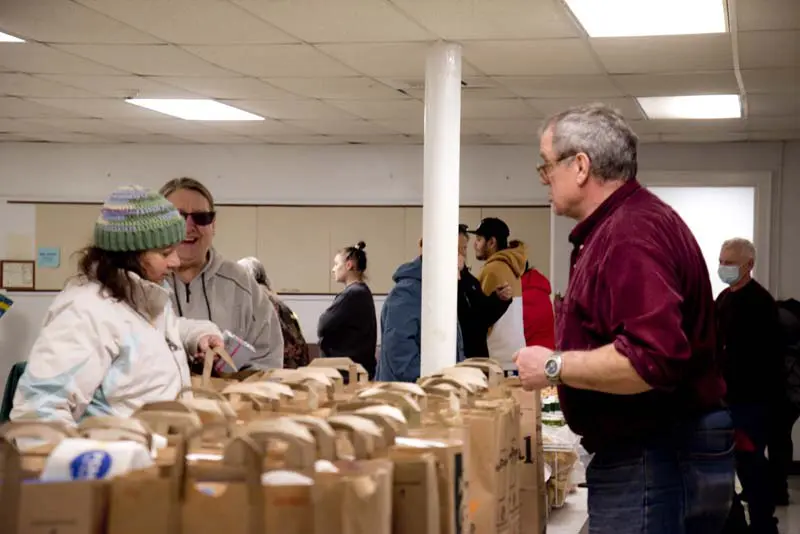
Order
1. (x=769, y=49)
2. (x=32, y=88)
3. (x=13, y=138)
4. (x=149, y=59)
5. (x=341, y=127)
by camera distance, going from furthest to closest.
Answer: (x=13, y=138) → (x=341, y=127) → (x=32, y=88) → (x=149, y=59) → (x=769, y=49)

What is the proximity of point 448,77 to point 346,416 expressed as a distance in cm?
390

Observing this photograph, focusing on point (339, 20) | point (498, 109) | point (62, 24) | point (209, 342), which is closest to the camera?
point (209, 342)

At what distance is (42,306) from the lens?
31.3ft

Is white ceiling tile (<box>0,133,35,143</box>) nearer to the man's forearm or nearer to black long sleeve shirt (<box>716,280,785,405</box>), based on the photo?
black long sleeve shirt (<box>716,280,785,405</box>)

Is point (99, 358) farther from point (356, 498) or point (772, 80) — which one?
point (772, 80)

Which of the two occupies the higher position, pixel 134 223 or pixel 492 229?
pixel 492 229

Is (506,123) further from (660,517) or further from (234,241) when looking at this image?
(660,517)

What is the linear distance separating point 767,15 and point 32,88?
14.5ft

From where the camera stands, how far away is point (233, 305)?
11.4 feet

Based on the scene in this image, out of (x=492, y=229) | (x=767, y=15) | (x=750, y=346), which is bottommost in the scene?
(x=750, y=346)

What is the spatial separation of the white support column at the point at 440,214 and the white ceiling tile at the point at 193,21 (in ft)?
2.53

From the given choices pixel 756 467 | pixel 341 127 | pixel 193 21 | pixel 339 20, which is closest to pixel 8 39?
pixel 193 21

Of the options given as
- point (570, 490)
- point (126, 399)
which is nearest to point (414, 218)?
point (570, 490)

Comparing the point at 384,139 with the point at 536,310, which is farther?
the point at 384,139
